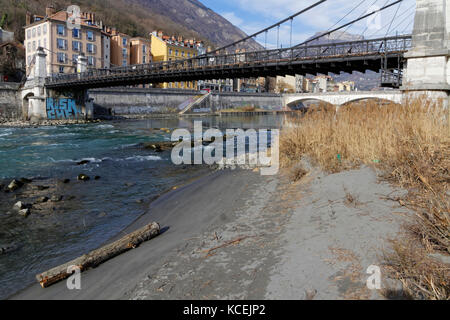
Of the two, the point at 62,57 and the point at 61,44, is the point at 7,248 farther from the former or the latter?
the point at 61,44

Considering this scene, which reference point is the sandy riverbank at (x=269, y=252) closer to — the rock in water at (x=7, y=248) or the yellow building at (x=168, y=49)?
the rock in water at (x=7, y=248)

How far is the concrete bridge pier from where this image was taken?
125ft

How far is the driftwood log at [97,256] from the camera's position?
4.61 m

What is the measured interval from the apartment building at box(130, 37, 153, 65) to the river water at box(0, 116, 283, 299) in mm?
49242

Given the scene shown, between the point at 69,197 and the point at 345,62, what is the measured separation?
14.9 m

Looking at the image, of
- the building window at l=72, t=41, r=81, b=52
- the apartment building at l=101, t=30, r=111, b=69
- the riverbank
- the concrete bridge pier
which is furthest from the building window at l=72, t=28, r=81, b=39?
the riverbank

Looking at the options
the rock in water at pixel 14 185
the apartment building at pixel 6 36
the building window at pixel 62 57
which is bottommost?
the rock in water at pixel 14 185

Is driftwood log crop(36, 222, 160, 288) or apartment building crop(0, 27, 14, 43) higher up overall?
apartment building crop(0, 27, 14, 43)

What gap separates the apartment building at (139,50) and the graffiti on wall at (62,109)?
25838 millimetres

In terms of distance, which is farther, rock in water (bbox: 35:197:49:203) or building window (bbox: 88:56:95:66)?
building window (bbox: 88:56:95:66)

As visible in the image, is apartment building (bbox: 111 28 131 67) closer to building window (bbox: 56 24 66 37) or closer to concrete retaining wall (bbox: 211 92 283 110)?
building window (bbox: 56 24 66 37)

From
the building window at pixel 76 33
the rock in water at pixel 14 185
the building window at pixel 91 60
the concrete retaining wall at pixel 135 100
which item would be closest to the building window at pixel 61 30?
the building window at pixel 76 33

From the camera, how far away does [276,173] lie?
10.0 meters

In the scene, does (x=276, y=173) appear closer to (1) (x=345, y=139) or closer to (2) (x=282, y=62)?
(1) (x=345, y=139)
